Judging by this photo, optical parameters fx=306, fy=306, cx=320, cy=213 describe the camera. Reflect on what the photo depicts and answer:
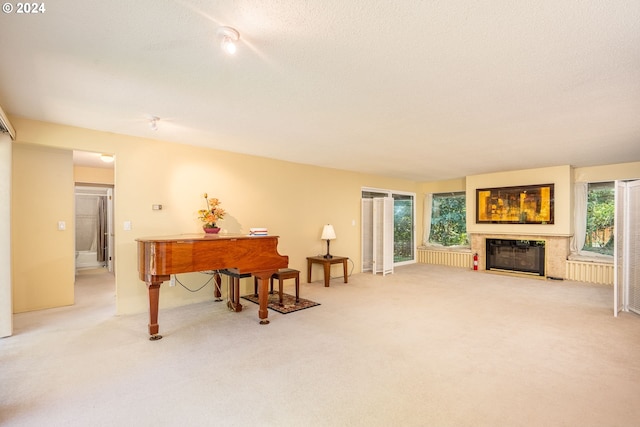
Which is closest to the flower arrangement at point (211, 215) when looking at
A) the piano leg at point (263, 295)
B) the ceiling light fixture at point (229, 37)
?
the piano leg at point (263, 295)

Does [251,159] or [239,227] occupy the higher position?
[251,159]

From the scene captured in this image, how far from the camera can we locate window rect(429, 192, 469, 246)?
27.2ft

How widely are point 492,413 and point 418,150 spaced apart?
372 cm

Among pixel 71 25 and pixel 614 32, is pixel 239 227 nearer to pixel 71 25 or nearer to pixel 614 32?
pixel 71 25

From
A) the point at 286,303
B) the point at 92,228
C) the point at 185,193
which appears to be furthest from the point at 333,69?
the point at 92,228

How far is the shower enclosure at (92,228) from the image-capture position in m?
7.33

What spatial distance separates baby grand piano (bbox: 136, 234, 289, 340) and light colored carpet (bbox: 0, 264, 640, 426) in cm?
50

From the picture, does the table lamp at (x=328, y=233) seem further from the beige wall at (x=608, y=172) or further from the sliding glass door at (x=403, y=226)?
the beige wall at (x=608, y=172)

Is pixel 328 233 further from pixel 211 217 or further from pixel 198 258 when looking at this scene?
pixel 198 258

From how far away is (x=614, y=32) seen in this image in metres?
1.79

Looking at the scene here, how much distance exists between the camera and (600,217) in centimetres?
627

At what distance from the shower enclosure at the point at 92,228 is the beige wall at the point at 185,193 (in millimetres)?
3442

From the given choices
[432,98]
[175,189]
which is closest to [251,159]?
[175,189]

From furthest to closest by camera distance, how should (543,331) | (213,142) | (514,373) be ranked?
(213,142), (543,331), (514,373)
